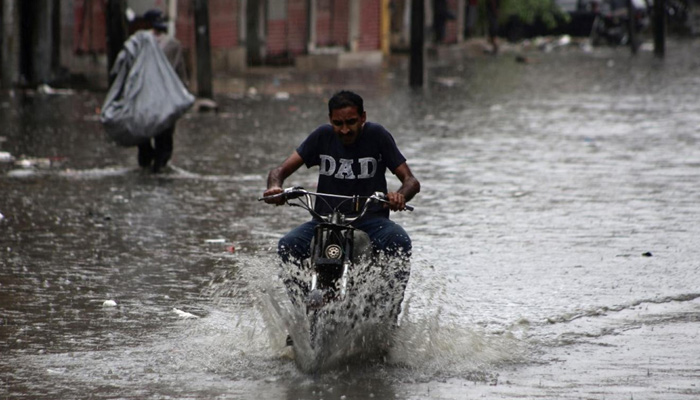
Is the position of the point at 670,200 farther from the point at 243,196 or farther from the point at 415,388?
the point at 415,388

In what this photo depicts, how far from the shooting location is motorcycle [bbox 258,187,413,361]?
576cm

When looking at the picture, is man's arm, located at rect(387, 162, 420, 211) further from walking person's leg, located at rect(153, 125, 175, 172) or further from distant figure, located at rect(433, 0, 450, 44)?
distant figure, located at rect(433, 0, 450, 44)

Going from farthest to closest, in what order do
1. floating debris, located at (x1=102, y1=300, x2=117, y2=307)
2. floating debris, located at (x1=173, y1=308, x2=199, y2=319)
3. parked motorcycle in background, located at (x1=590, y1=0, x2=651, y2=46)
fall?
parked motorcycle in background, located at (x1=590, y1=0, x2=651, y2=46), floating debris, located at (x1=102, y1=300, x2=117, y2=307), floating debris, located at (x1=173, y1=308, x2=199, y2=319)

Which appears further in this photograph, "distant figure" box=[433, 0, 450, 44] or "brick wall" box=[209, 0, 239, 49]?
"distant figure" box=[433, 0, 450, 44]

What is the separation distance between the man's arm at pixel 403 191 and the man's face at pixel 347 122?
303mm

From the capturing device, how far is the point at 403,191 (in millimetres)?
6145

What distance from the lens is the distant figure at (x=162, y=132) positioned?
41.4ft

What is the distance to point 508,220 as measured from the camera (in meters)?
10.0

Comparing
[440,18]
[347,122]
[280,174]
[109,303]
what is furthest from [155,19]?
[440,18]

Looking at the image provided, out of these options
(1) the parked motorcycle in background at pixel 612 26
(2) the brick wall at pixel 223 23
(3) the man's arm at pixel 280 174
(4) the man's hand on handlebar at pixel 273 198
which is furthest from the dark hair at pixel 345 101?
(1) the parked motorcycle in background at pixel 612 26

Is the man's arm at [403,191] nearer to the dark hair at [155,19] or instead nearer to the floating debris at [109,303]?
the floating debris at [109,303]

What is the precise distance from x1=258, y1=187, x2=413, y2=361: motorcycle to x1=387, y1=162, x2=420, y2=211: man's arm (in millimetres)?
49

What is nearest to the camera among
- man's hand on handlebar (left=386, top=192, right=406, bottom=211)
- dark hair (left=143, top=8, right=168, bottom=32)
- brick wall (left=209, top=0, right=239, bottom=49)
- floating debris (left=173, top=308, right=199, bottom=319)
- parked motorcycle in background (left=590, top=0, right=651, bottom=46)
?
man's hand on handlebar (left=386, top=192, right=406, bottom=211)

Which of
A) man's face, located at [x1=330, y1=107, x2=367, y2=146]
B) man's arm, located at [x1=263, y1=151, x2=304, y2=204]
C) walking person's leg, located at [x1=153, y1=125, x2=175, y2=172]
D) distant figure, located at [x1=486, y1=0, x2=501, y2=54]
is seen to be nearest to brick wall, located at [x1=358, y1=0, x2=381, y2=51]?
distant figure, located at [x1=486, y1=0, x2=501, y2=54]
